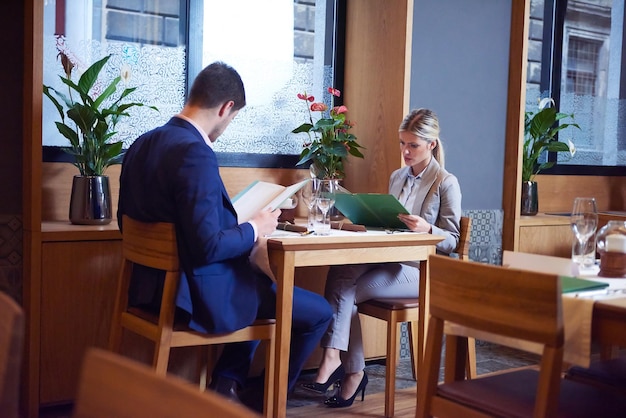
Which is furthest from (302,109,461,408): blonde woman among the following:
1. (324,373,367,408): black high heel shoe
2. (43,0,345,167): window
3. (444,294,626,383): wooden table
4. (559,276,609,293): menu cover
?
(444,294,626,383): wooden table

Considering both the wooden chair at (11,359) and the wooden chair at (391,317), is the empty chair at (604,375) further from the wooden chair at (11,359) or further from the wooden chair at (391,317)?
the wooden chair at (11,359)

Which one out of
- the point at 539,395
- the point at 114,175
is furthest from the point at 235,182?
the point at 539,395

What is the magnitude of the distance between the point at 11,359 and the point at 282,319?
1681 millimetres

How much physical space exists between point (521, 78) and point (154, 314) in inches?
97.8

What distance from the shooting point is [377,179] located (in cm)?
388

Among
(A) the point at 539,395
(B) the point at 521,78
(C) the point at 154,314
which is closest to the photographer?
(A) the point at 539,395

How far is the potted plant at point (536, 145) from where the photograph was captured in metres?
4.34

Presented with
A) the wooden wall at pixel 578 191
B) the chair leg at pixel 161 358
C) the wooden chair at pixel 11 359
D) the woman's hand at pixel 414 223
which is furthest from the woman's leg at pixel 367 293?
the wooden chair at pixel 11 359

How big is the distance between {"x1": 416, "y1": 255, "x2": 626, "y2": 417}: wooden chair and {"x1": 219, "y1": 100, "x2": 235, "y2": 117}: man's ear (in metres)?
1.06

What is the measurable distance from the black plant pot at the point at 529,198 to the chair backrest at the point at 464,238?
1.22m

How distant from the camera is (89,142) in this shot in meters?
3.00

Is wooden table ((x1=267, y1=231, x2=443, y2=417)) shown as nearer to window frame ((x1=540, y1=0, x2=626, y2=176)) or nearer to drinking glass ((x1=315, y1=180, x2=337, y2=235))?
drinking glass ((x1=315, y1=180, x2=337, y2=235))

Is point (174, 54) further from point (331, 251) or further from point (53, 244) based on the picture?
point (331, 251)

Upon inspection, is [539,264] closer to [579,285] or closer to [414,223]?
[579,285]
